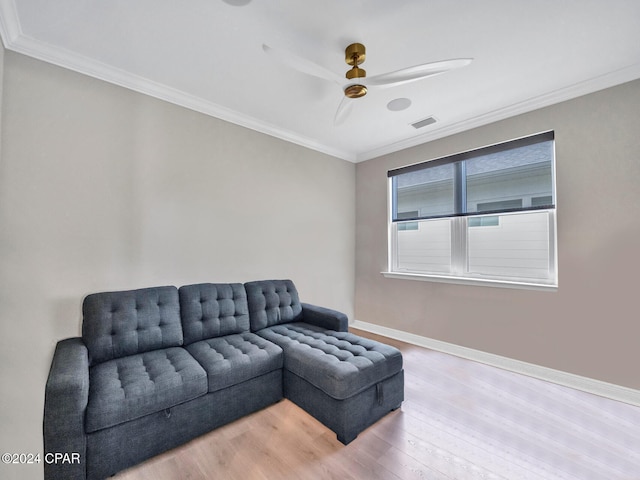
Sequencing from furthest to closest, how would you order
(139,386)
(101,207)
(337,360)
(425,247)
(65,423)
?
(425,247) → (101,207) → (337,360) → (139,386) → (65,423)

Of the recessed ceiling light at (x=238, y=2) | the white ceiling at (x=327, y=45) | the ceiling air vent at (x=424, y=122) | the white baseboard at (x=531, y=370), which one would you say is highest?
the ceiling air vent at (x=424, y=122)

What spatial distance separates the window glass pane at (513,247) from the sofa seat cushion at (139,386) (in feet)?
10.2

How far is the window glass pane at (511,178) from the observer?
9.21 feet

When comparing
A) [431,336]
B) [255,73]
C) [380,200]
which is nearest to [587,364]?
[431,336]

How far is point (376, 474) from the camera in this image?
5.07 feet

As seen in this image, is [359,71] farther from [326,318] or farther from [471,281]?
[471,281]

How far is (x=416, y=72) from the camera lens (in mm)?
1792

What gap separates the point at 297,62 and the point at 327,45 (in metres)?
0.44

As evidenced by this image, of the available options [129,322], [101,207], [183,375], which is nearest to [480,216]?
[183,375]

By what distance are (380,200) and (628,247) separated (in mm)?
2622

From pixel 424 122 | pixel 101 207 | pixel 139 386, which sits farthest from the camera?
pixel 424 122

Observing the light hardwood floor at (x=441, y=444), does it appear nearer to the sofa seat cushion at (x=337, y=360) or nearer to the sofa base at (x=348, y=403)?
the sofa base at (x=348, y=403)

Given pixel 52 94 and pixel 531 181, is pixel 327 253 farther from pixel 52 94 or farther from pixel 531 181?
pixel 52 94

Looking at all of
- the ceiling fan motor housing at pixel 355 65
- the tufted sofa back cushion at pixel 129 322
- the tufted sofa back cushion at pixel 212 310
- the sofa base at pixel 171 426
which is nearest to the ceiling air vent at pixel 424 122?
the ceiling fan motor housing at pixel 355 65
